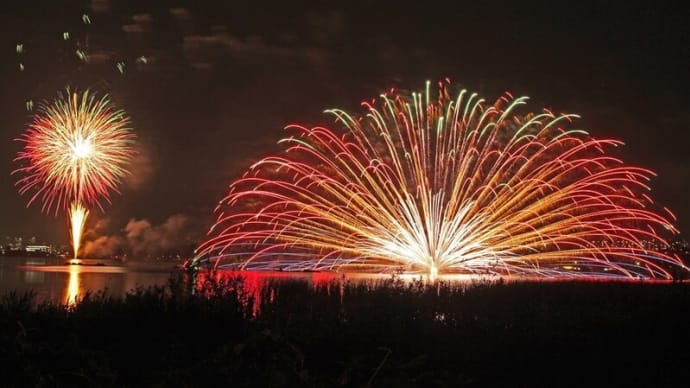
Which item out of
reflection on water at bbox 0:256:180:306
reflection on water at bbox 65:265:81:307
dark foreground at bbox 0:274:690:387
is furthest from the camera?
reflection on water at bbox 0:256:180:306

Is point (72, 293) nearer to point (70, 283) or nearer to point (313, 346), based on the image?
point (70, 283)

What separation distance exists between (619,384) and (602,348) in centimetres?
187

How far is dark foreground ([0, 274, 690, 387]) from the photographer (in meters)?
8.41

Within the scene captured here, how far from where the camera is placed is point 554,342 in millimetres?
12289

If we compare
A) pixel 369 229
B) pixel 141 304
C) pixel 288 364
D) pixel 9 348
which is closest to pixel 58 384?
pixel 9 348

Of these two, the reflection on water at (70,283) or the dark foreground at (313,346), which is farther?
the reflection on water at (70,283)

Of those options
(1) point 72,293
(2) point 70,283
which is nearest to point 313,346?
(1) point 72,293

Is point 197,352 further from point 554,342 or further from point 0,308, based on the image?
point 554,342

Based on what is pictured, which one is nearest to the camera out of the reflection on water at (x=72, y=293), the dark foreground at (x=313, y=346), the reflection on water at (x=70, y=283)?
the dark foreground at (x=313, y=346)

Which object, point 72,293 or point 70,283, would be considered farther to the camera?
point 70,283

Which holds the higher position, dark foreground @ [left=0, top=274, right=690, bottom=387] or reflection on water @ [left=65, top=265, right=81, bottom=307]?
reflection on water @ [left=65, top=265, right=81, bottom=307]

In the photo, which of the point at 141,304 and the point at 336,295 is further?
the point at 336,295

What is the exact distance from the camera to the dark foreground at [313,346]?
841 cm

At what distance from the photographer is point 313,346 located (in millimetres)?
10320
